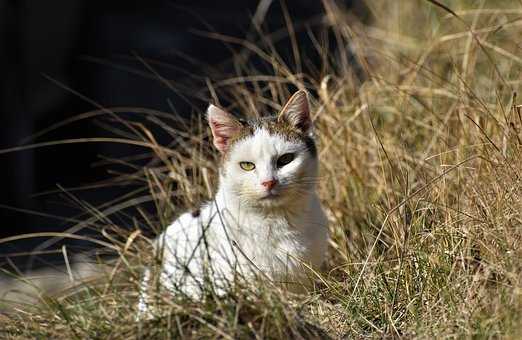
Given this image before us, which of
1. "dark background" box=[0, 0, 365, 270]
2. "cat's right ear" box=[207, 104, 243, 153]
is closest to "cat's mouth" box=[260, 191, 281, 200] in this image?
"cat's right ear" box=[207, 104, 243, 153]

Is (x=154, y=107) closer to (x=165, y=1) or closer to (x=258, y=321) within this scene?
(x=165, y=1)

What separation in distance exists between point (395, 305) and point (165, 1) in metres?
4.54

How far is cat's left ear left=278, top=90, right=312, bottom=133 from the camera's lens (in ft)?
10.2

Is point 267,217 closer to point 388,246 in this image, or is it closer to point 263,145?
point 263,145

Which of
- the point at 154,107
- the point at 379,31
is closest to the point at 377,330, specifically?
the point at 379,31

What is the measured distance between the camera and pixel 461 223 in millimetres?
3053

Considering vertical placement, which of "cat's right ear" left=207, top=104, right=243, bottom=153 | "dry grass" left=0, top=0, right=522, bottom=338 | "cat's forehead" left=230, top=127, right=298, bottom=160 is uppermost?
"cat's right ear" left=207, top=104, right=243, bottom=153

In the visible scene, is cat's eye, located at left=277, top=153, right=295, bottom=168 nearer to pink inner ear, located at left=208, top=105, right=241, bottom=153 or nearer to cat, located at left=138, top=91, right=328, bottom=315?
cat, located at left=138, top=91, right=328, bottom=315

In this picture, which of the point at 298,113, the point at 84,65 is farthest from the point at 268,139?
the point at 84,65

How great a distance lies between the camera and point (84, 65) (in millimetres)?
6727

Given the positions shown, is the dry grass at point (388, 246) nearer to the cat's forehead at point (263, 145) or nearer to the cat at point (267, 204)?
the cat at point (267, 204)

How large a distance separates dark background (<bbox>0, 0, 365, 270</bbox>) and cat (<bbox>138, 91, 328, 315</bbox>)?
2.92 m

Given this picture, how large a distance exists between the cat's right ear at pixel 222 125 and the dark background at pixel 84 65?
2814 millimetres

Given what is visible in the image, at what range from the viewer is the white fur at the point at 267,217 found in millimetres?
2996
